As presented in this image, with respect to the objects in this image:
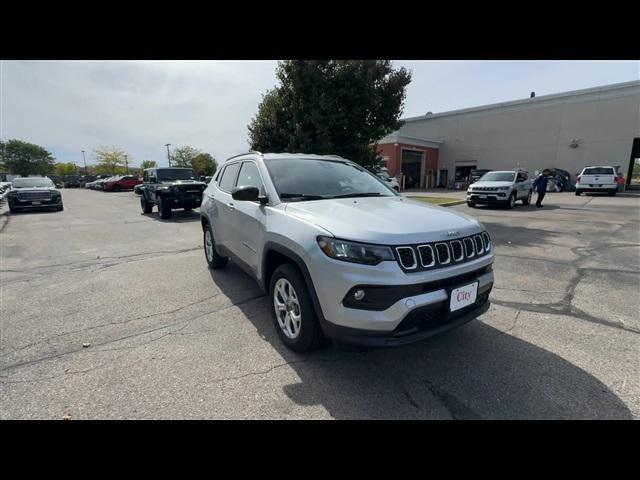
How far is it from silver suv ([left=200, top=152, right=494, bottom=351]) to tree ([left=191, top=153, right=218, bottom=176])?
2236 inches

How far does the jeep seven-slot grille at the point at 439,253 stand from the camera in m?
2.26

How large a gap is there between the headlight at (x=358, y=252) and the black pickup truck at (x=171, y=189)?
10.9 meters

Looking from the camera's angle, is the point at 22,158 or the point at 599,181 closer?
the point at 599,181

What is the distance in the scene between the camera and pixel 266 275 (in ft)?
10.5

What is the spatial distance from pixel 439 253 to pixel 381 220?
0.50 m

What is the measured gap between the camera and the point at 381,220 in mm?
2510

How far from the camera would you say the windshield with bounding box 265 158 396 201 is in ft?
10.9

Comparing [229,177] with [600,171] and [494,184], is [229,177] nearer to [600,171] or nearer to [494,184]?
[494,184]

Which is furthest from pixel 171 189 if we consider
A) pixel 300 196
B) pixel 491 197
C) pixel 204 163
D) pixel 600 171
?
pixel 204 163

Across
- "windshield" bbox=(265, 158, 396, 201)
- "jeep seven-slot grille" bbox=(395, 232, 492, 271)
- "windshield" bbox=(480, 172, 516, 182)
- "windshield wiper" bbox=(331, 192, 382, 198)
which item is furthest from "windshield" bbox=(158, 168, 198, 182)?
"windshield" bbox=(480, 172, 516, 182)

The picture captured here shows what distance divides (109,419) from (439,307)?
7.86 ft

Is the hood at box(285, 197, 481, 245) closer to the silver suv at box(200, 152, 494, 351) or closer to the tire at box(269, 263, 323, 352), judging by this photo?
the silver suv at box(200, 152, 494, 351)
